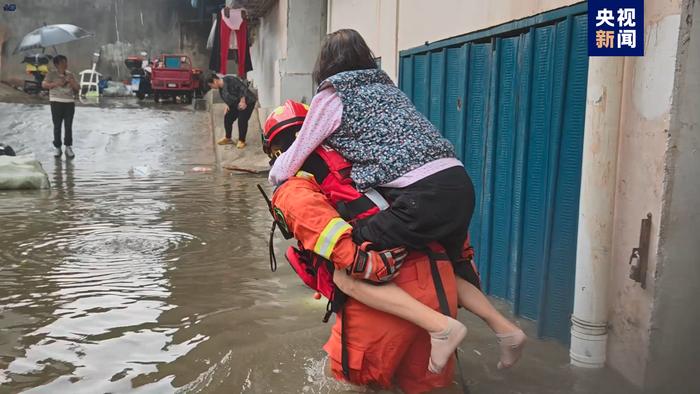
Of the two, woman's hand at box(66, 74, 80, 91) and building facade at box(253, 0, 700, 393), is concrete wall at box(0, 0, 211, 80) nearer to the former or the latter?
woman's hand at box(66, 74, 80, 91)

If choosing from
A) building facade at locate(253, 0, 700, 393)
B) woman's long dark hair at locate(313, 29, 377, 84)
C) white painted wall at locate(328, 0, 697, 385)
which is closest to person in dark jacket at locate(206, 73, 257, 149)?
building facade at locate(253, 0, 700, 393)

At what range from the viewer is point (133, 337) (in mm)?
4035

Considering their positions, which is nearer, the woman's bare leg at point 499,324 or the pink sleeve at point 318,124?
the pink sleeve at point 318,124

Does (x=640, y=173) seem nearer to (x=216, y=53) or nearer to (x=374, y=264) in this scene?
(x=374, y=264)

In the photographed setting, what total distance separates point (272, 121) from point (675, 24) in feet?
5.97

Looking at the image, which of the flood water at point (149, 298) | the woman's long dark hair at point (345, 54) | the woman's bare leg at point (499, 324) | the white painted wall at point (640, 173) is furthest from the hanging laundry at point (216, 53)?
the woman's bare leg at point (499, 324)

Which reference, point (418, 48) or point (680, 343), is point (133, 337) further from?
point (418, 48)

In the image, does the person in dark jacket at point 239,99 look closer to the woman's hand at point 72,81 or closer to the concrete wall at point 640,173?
the woman's hand at point 72,81

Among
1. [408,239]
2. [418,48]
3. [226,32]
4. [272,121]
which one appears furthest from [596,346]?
[226,32]

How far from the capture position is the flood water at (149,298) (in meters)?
3.51

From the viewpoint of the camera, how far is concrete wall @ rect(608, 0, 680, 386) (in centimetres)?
286

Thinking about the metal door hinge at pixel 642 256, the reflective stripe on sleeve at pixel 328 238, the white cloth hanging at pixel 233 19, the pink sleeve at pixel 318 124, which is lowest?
the metal door hinge at pixel 642 256

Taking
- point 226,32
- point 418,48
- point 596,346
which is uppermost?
point 226,32

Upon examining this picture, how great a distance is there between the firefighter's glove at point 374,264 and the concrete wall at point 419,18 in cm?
192
